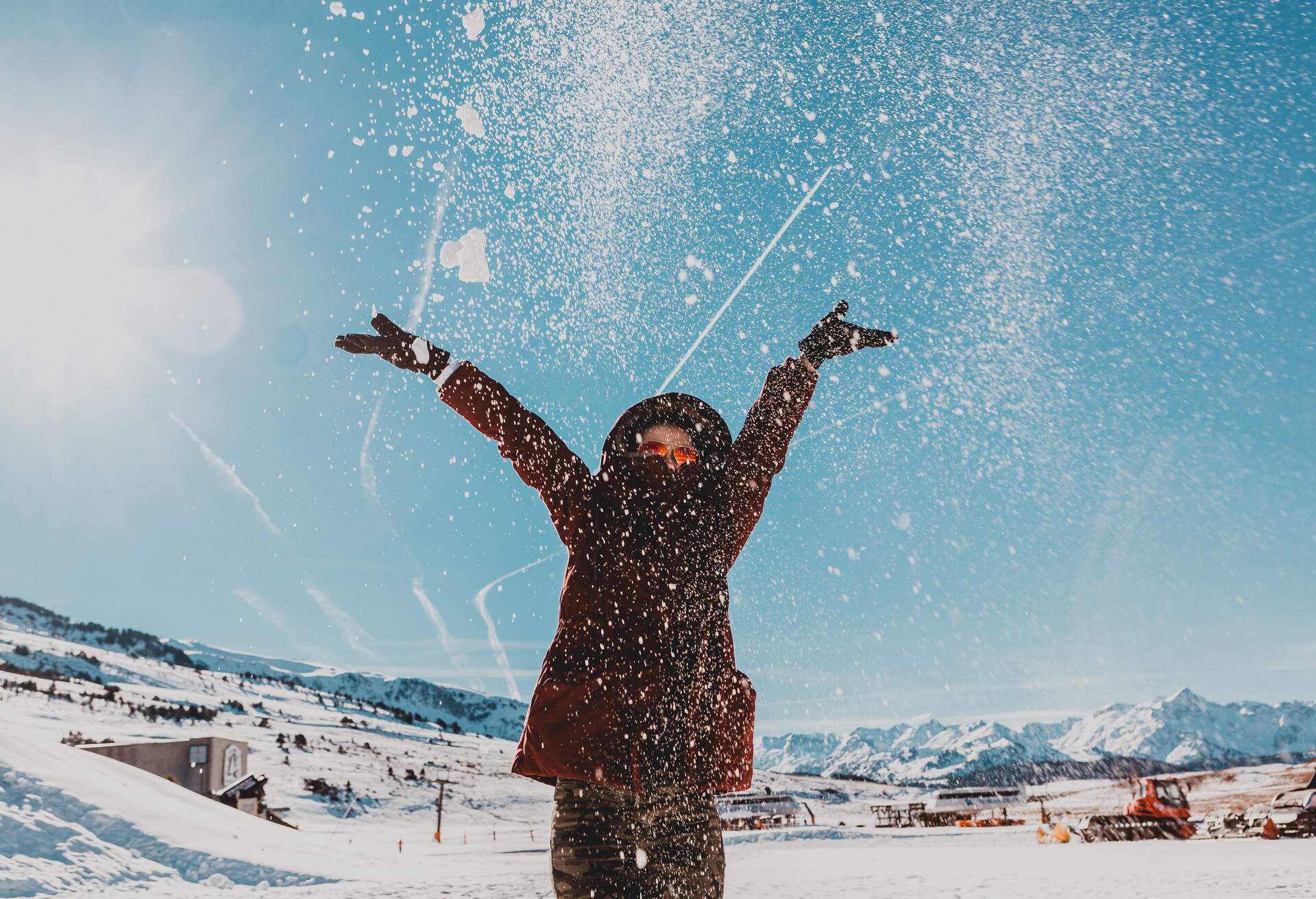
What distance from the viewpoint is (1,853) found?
12211 mm

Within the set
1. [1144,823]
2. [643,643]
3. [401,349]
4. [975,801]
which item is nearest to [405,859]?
[1144,823]

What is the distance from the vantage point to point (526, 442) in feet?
8.68

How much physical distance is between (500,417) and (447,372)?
282 mm

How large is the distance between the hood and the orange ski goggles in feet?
0.14

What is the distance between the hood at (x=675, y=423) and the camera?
2.63 metres

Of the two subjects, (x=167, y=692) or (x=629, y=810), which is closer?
(x=629, y=810)

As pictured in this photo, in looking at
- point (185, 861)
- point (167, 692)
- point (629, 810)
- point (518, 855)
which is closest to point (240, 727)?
point (167, 692)

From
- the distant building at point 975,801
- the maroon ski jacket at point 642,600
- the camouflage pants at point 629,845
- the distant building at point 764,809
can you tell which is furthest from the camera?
the distant building at point 764,809

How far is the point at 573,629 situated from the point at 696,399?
87 cm

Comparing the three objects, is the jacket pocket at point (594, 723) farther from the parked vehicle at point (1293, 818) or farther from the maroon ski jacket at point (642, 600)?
the parked vehicle at point (1293, 818)

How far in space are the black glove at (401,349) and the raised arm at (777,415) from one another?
43.4 inches

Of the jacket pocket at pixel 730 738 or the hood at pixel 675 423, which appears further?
the hood at pixel 675 423

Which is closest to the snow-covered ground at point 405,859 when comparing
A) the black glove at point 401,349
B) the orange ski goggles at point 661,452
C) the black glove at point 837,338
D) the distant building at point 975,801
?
the black glove at point 837,338

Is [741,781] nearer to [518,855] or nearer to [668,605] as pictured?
[668,605]
